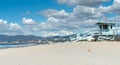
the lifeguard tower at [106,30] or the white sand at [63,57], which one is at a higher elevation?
the lifeguard tower at [106,30]

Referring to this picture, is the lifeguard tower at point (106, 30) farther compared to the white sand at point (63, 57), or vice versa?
the lifeguard tower at point (106, 30)

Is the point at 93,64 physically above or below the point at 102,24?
below

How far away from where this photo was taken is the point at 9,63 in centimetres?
2194

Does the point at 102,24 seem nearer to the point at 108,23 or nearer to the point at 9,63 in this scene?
the point at 108,23

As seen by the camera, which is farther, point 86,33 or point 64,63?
point 86,33

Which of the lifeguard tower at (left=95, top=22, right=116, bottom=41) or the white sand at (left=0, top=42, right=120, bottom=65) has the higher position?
the lifeguard tower at (left=95, top=22, right=116, bottom=41)

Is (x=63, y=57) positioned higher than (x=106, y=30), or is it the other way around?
(x=106, y=30)

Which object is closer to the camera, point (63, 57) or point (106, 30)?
point (63, 57)

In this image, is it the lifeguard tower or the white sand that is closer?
the white sand

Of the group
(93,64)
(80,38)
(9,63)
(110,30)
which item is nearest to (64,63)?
(93,64)

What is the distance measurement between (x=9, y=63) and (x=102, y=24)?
4257cm

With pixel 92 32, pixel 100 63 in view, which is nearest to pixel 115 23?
pixel 92 32

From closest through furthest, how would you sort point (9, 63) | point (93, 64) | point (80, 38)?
point (93, 64) → point (9, 63) → point (80, 38)

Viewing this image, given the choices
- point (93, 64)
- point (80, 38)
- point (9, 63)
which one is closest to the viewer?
point (93, 64)
